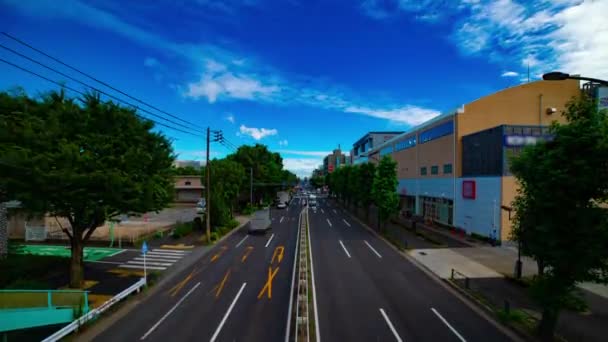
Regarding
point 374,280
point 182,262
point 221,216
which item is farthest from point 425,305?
point 221,216

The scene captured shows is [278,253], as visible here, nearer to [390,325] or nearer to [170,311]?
[170,311]

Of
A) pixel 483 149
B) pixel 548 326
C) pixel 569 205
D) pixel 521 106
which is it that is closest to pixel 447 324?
pixel 548 326

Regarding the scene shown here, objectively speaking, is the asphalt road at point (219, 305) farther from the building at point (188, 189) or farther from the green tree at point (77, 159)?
the building at point (188, 189)

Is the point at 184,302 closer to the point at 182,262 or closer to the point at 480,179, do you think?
the point at 182,262

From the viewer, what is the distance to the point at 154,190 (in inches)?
651

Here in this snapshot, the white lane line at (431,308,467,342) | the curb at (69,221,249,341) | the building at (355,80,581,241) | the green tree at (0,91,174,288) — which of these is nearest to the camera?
the white lane line at (431,308,467,342)

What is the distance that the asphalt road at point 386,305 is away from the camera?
1133cm

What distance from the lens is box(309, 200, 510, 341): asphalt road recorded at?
1133 centimetres

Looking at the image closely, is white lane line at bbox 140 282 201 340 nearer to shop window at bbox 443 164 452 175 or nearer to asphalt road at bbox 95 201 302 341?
asphalt road at bbox 95 201 302 341

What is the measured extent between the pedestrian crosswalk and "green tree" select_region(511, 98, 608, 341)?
21.3 meters

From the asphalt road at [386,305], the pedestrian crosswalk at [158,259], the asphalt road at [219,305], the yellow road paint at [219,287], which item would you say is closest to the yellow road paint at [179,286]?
the asphalt road at [219,305]

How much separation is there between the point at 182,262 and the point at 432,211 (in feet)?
114

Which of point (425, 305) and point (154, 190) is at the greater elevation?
point (154, 190)

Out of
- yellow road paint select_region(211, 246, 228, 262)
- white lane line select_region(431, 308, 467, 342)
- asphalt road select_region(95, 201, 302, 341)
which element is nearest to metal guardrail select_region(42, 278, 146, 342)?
asphalt road select_region(95, 201, 302, 341)
